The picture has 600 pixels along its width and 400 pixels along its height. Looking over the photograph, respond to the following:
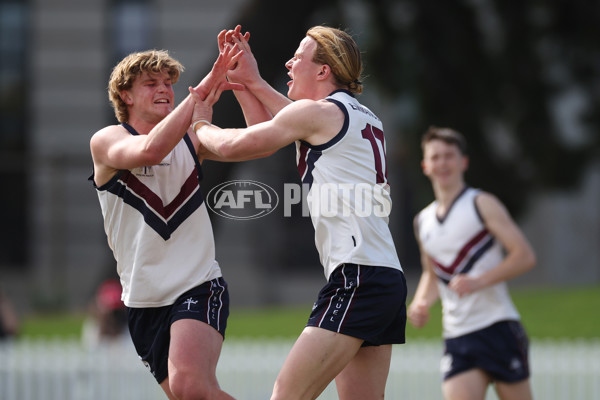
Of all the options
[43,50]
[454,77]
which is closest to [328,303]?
[454,77]

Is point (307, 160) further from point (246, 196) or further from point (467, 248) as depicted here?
point (467, 248)

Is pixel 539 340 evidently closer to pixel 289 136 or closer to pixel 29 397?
pixel 29 397

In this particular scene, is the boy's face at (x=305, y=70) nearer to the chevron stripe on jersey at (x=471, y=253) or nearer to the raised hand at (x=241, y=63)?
the raised hand at (x=241, y=63)

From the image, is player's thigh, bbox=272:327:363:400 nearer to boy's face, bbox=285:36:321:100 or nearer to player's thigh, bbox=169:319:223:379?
player's thigh, bbox=169:319:223:379

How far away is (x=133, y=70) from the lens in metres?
4.16

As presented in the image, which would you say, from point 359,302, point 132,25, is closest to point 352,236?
point 359,302

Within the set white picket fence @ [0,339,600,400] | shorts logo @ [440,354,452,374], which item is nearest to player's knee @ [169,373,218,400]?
shorts logo @ [440,354,452,374]

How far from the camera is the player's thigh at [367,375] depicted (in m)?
3.90

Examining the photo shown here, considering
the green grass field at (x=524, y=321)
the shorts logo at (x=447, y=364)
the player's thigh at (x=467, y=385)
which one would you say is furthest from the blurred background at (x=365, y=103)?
the player's thigh at (x=467, y=385)

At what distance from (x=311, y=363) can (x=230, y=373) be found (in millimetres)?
5608

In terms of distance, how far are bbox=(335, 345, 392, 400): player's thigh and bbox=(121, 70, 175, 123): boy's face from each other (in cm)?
151

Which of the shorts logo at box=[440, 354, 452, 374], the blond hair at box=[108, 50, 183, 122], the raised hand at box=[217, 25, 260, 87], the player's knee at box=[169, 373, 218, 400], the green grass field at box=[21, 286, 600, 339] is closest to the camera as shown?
the player's knee at box=[169, 373, 218, 400]

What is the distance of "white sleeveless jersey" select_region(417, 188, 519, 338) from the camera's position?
5.58 metres

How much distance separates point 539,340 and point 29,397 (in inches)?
255
